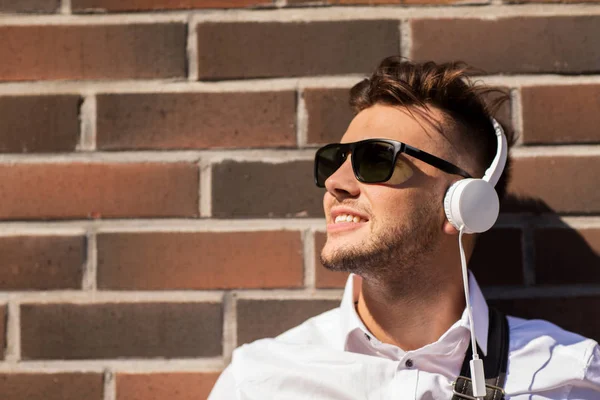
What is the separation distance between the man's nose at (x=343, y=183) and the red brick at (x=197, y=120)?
0.22 m

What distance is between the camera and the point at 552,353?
1456 mm

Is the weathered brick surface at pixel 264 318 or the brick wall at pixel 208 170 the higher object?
the brick wall at pixel 208 170

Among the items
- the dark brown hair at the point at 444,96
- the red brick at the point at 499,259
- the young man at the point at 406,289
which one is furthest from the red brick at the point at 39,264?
the red brick at the point at 499,259

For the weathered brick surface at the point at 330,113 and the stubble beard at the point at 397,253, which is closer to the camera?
the stubble beard at the point at 397,253

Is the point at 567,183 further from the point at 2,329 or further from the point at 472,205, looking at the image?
the point at 2,329

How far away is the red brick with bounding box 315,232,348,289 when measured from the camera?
166 cm

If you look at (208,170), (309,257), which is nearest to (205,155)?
(208,170)

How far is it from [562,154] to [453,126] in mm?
374

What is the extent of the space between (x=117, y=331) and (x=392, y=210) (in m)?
0.81

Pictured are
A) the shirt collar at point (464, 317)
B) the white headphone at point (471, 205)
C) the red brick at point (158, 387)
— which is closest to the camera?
the white headphone at point (471, 205)

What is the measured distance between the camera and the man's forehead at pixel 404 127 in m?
1.48

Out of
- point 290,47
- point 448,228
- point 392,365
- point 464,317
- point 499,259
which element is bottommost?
point 392,365

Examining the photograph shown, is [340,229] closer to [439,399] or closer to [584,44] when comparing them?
[439,399]

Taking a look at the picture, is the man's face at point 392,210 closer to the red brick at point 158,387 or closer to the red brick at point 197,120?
the red brick at point 197,120
